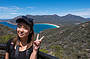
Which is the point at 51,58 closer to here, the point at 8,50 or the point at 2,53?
the point at 8,50

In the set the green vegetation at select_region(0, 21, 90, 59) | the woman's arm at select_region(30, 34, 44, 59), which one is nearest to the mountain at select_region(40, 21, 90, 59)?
the green vegetation at select_region(0, 21, 90, 59)

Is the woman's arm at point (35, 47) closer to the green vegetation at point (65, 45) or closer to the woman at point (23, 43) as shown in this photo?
the woman at point (23, 43)

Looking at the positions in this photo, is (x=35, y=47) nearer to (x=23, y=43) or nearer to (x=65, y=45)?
(x=23, y=43)

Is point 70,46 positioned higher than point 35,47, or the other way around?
point 35,47

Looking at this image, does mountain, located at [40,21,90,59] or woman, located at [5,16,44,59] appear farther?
mountain, located at [40,21,90,59]

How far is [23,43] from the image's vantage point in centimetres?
170

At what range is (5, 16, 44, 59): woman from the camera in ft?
5.22

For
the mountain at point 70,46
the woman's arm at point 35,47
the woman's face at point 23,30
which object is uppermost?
the woman's face at point 23,30

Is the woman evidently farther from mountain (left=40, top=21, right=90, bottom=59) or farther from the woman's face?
mountain (left=40, top=21, right=90, bottom=59)

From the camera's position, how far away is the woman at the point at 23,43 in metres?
1.59

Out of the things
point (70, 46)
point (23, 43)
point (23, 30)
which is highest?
point (23, 30)

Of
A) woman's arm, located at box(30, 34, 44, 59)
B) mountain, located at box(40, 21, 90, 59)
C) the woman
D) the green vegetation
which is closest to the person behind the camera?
woman's arm, located at box(30, 34, 44, 59)

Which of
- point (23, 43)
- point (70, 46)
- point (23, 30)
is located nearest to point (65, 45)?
point (70, 46)

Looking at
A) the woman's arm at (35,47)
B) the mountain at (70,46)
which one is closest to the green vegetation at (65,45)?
the mountain at (70,46)
